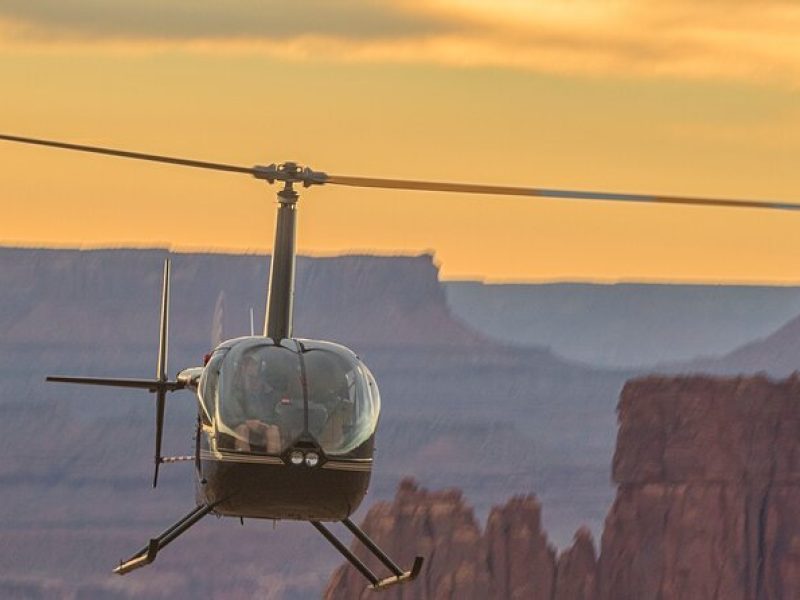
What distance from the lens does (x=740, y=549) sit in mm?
188875

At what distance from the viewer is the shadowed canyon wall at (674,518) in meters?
182

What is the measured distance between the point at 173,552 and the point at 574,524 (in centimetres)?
2611

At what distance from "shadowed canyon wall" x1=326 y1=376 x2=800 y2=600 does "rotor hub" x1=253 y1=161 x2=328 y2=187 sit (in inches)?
5173

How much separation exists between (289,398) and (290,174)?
4181 mm

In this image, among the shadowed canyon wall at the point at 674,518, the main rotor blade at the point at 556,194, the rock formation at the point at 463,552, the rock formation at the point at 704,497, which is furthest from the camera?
the rock formation at the point at 704,497

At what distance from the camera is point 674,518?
18662cm

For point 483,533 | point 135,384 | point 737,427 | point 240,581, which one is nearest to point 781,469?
point 737,427

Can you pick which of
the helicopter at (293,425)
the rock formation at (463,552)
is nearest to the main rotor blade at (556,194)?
the helicopter at (293,425)

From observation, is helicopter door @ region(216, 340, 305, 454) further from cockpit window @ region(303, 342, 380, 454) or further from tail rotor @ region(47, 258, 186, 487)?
tail rotor @ region(47, 258, 186, 487)

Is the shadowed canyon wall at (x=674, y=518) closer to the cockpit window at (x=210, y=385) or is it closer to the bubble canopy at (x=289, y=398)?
the cockpit window at (x=210, y=385)

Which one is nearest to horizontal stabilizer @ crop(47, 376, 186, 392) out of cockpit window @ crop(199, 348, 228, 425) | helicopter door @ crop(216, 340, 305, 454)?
cockpit window @ crop(199, 348, 228, 425)

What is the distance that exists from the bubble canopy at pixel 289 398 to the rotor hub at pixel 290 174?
2.68 m

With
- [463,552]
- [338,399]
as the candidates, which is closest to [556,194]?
[338,399]

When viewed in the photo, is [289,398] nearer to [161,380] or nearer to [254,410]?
[254,410]
